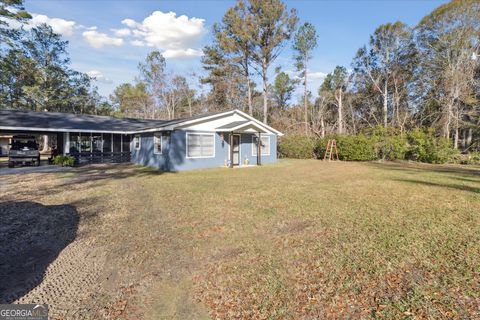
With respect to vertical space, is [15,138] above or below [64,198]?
above

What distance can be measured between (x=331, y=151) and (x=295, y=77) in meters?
16.0

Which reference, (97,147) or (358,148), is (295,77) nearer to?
(358,148)

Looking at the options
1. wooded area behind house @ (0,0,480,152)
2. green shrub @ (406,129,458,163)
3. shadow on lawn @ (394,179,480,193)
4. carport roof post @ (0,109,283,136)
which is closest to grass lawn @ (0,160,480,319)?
shadow on lawn @ (394,179,480,193)

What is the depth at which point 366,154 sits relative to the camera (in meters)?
20.7

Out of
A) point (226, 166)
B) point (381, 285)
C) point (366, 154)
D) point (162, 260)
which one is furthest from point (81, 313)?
point (366, 154)

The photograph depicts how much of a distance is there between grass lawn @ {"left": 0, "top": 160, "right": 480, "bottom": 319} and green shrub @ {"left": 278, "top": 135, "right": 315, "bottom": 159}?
15.1 metres

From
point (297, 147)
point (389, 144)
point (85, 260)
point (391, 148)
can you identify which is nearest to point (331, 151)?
point (297, 147)

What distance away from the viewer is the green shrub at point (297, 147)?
23.1 metres

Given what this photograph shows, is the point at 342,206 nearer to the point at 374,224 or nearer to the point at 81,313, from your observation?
the point at 374,224

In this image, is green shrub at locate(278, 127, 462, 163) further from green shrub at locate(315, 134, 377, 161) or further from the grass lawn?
the grass lawn

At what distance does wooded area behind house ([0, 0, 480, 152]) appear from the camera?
2364 centimetres

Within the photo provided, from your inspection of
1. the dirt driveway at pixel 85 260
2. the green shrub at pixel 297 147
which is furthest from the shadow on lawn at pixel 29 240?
the green shrub at pixel 297 147

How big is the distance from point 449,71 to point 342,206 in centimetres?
2494

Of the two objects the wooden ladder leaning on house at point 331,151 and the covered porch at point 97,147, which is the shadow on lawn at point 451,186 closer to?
the wooden ladder leaning on house at point 331,151
